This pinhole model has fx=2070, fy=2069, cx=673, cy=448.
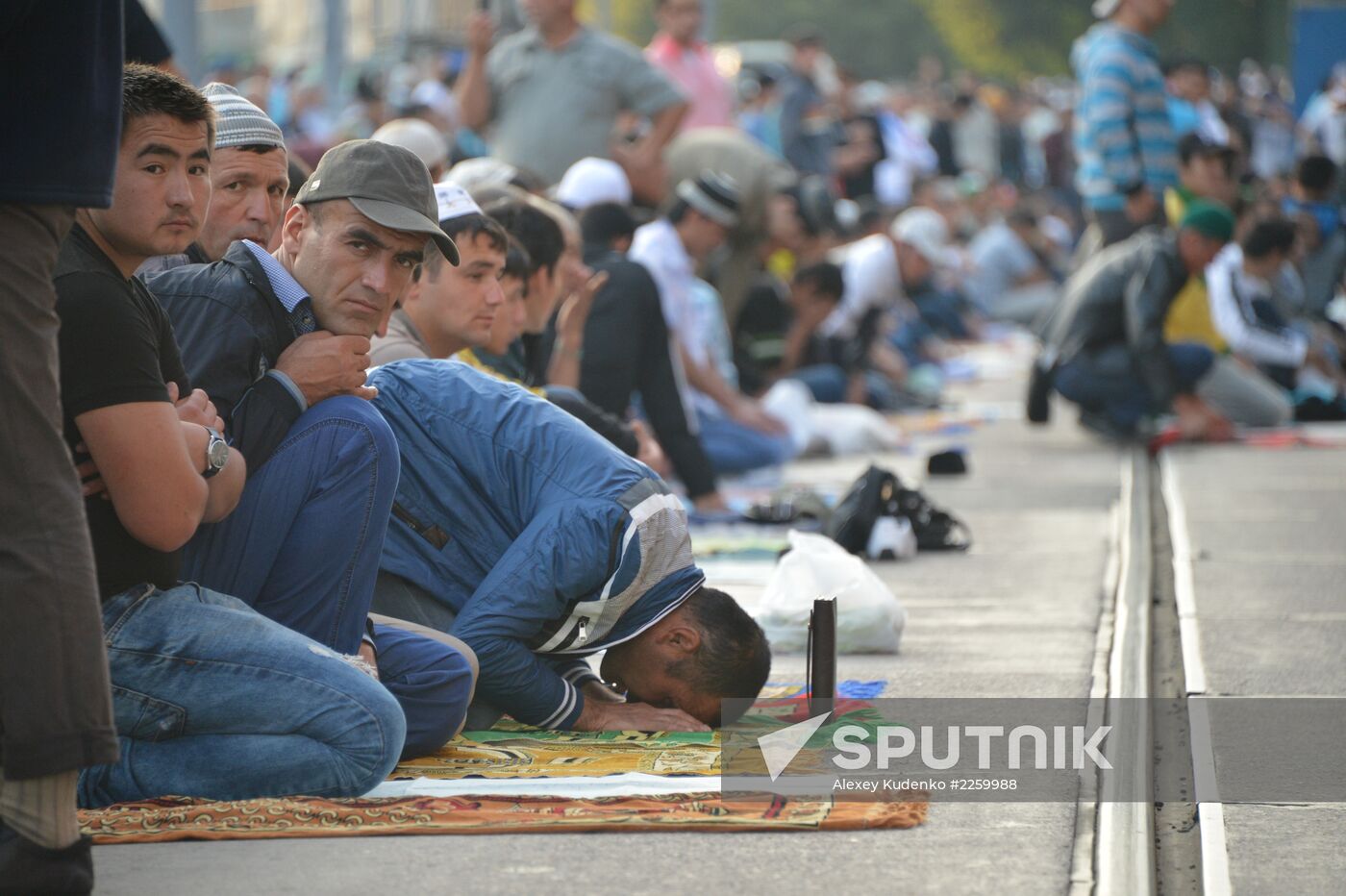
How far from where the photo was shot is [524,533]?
14.4 feet

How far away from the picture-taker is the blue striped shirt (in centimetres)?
1188

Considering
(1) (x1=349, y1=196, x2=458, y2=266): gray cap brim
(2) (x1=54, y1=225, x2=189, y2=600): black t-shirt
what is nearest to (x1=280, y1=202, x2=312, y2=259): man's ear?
(1) (x1=349, y1=196, x2=458, y2=266): gray cap brim

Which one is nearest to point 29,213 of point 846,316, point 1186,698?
point 1186,698

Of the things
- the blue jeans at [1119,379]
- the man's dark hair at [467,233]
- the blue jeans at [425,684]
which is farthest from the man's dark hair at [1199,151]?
the blue jeans at [425,684]

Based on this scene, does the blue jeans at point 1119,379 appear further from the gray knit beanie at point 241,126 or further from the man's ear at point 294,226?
the man's ear at point 294,226

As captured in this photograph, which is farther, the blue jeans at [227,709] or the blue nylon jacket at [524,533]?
the blue nylon jacket at [524,533]

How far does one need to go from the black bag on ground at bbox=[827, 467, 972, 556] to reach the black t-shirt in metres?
3.94

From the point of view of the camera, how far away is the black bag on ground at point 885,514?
741cm

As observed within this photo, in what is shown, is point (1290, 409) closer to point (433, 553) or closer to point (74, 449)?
point (433, 553)

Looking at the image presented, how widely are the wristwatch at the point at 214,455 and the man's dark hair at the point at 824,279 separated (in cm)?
840

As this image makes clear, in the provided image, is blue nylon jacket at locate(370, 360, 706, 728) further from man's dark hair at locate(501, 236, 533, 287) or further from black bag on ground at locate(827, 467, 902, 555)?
black bag on ground at locate(827, 467, 902, 555)

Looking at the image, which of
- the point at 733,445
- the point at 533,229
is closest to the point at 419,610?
the point at 533,229

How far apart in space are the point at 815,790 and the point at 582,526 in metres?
0.74

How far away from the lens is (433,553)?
469cm
